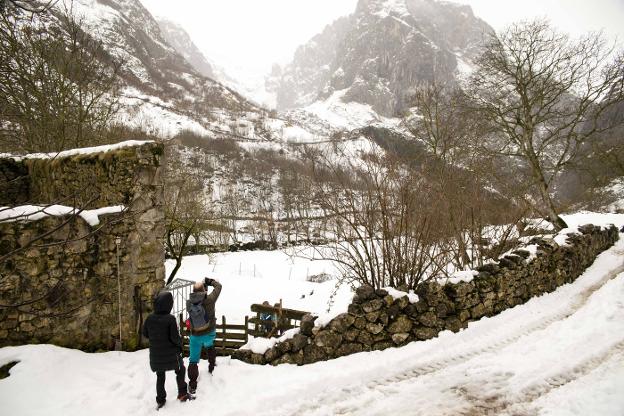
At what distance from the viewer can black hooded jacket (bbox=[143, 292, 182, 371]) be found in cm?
377

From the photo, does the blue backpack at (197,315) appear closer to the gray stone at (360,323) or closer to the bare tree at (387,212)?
the bare tree at (387,212)

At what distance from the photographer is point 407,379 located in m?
3.84

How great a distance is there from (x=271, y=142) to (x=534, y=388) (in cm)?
7321

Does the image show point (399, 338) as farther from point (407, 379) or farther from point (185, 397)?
point (185, 397)

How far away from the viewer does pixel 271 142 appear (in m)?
73.4

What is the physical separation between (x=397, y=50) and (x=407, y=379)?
134062mm

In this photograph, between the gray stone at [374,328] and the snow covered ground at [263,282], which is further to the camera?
the snow covered ground at [263,282]

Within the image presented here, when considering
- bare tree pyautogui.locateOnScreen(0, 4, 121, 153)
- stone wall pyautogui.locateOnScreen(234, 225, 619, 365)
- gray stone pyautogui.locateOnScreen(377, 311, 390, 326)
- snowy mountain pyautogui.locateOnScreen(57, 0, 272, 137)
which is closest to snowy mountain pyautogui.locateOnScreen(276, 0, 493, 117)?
snowy mountain pyautogui.locateOnScreen(57, 0, 272, 137)

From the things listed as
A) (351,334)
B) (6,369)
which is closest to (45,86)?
(6,369)

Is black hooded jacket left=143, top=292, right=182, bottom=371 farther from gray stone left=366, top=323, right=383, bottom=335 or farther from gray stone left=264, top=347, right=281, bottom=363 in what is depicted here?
gray stone left=366, top=323, right=383, bottom=335

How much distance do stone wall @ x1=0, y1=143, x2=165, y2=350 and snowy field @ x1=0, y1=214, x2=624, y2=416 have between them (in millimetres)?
368

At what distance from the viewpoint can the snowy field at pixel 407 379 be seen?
3293 mm

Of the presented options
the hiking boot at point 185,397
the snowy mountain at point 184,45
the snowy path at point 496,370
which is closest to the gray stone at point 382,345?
the snowy path at point 496,370

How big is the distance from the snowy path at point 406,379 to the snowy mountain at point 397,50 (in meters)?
101
